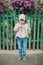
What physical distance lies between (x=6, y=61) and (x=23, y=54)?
52cm

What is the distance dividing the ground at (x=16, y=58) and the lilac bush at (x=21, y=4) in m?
1.29

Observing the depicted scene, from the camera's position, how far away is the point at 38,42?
7.91 meters

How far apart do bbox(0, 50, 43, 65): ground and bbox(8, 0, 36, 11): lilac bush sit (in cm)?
129

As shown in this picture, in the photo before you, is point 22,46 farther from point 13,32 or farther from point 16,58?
point 13,32

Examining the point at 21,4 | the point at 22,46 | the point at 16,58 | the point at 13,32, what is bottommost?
the point at 16,58

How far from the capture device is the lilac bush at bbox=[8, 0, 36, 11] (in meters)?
7.57

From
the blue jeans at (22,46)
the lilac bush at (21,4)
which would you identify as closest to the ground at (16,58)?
the blue jeans at (22,46)

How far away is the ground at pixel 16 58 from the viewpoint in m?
7.23

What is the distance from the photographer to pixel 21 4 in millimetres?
7590

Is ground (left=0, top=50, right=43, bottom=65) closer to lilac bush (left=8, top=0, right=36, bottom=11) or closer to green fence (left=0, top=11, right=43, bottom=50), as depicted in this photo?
green fence (left=0, top=11, right=43, bottom=50)

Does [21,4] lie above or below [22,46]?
above

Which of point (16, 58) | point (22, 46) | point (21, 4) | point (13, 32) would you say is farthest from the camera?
point (13, 32)

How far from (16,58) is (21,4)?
154 centimetres

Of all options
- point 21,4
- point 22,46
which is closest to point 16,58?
point 22,46
